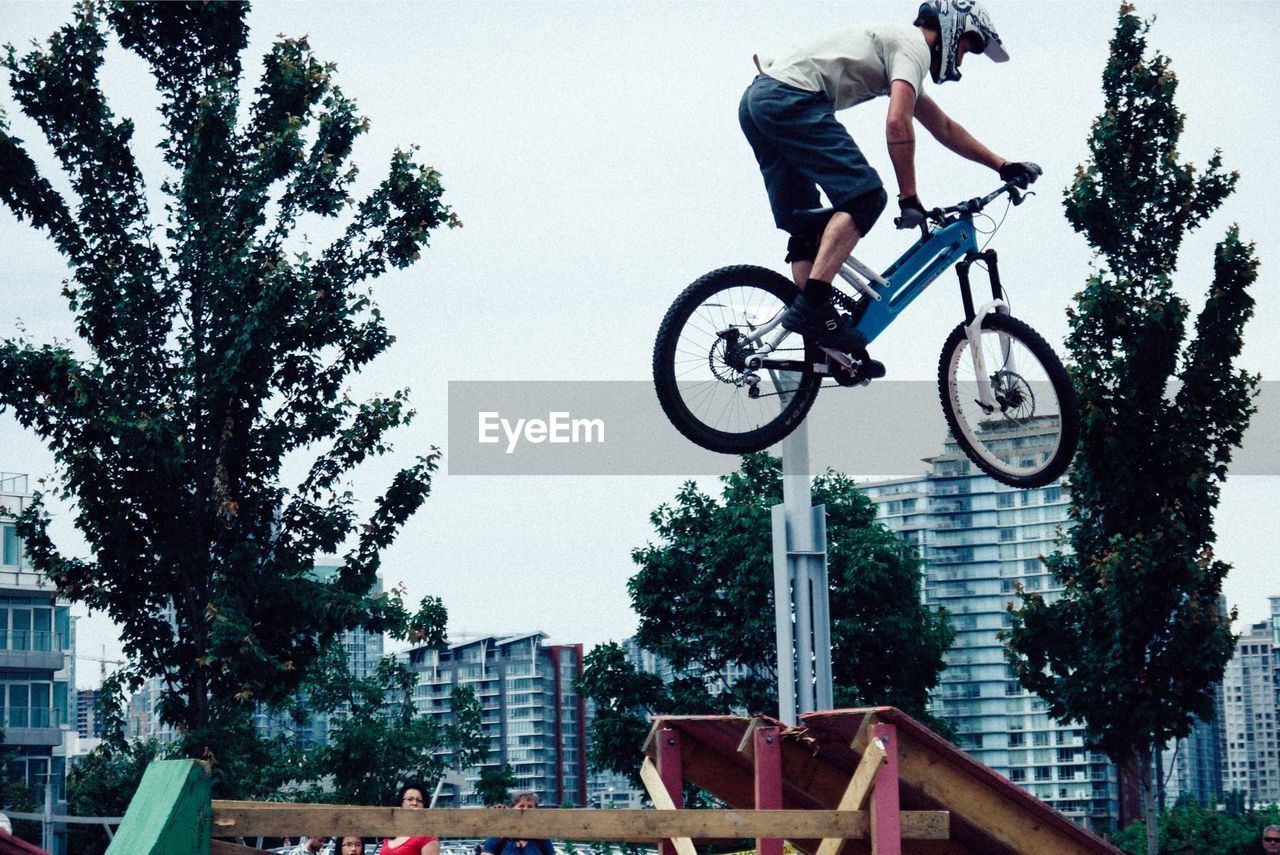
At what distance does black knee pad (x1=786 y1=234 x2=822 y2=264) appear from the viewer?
668 cm

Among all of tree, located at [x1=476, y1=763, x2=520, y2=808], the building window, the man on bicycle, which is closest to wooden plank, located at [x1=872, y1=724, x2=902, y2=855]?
the man on bicycle

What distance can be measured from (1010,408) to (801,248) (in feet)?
4.33

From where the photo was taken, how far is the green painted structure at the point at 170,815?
134 inches

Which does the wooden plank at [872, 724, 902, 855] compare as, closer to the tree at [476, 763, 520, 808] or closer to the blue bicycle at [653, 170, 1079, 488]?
the blue bicycle at [653, 170, 1079, 488]

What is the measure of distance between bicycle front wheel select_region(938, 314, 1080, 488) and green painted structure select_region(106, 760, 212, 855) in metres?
4.54

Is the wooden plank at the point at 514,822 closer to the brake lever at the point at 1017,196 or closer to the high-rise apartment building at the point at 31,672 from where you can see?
the brake lever at the point at 1017,196

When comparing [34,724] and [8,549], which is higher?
[8,549]

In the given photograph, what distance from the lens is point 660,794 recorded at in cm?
651

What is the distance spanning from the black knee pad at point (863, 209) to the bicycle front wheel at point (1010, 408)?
110cm

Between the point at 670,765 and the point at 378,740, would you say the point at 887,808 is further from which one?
the point at 378,740

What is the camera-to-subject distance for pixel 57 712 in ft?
235

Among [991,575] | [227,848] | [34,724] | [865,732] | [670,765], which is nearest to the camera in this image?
[227,848]

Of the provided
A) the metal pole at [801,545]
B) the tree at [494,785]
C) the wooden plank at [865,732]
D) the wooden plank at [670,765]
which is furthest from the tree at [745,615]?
the wooden plank at [865,732]

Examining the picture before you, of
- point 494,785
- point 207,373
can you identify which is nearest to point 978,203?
point 207,373
